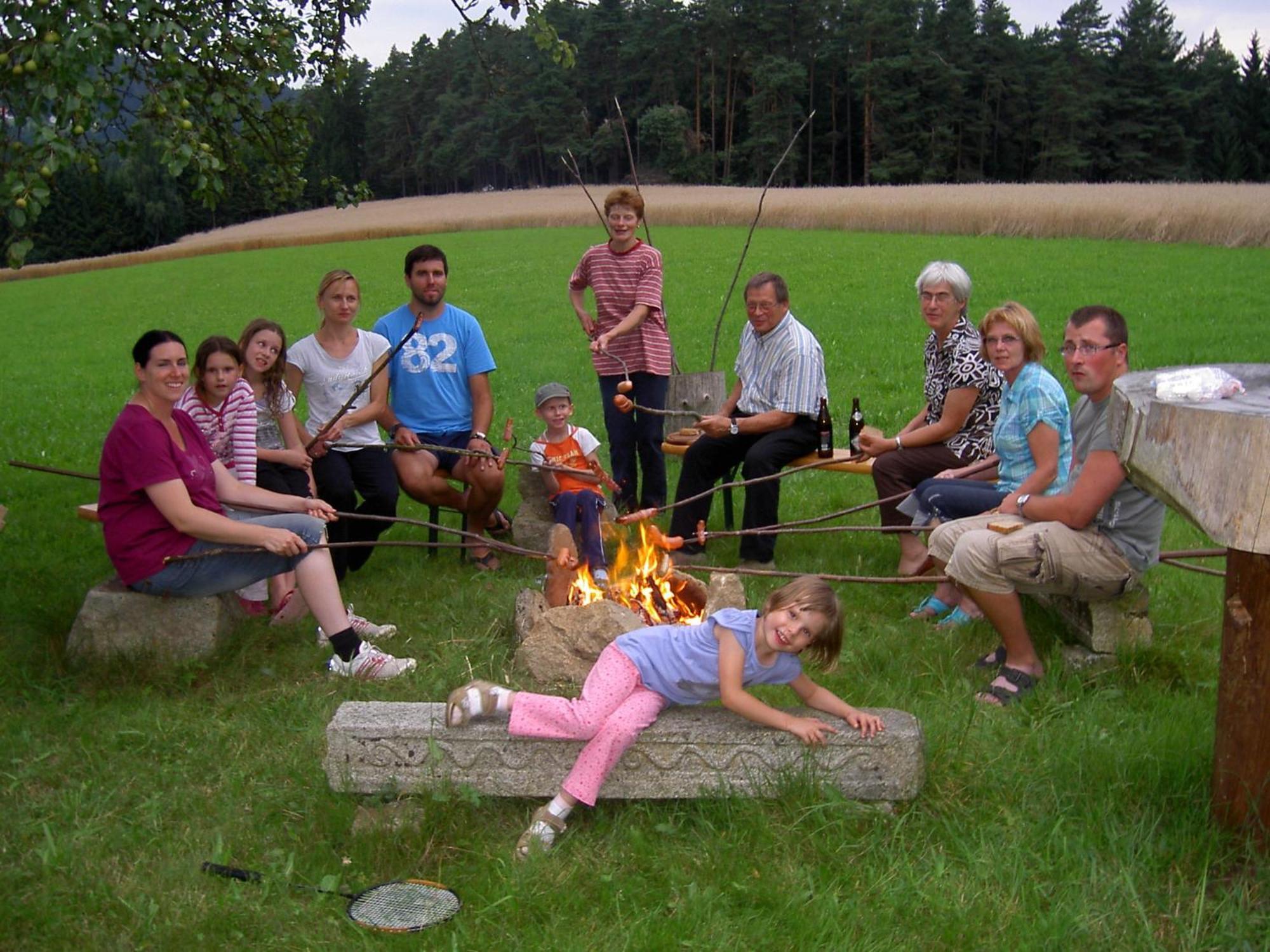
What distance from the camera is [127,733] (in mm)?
4367

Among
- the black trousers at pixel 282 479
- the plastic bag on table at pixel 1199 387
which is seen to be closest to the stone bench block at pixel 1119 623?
the plastic bag on table at pixel 1199 387

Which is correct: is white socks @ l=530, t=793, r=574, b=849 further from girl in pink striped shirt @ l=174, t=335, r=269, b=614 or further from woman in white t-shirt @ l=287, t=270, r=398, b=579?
woman in white t-shirt @ l=287, t=270, r=398, b=579

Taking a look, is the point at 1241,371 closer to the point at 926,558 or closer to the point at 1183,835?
the point at 1183,835

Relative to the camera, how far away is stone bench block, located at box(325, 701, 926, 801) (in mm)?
3533

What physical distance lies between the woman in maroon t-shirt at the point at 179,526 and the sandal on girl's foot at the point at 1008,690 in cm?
232

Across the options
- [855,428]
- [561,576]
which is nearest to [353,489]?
[561,576]

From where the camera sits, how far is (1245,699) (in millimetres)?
3084

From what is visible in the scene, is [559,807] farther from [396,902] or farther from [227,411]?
[227,411]

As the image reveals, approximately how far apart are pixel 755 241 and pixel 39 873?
2703cm

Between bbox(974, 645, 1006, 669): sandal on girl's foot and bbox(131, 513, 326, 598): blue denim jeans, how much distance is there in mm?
2817

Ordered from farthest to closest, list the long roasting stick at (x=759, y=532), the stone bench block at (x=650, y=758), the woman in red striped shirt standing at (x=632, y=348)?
the woman in red striped shirt standing at (x=632, y=348)
the long roasting stick at (x=759, y=532)
the stone bench block at (x=650, y=758)

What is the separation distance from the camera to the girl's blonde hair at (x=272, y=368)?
5.89 metres

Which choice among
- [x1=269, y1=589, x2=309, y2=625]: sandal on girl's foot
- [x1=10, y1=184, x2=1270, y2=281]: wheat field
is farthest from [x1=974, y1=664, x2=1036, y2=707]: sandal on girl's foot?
[x1=10, y1=184, x2=1270, y2=281]: wheat field

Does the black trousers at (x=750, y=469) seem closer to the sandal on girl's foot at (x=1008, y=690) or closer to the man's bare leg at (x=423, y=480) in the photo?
the man's bare leg at (x=423, y=480)
